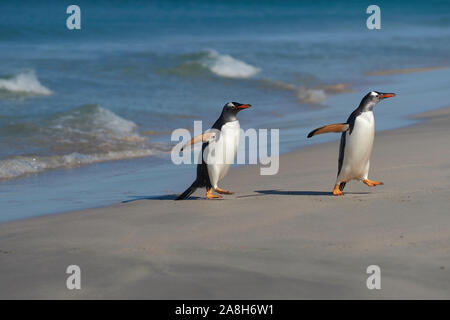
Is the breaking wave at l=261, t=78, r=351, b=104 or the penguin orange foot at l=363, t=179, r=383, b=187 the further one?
the breaking wave at l=261, t=78, r=351, b=104

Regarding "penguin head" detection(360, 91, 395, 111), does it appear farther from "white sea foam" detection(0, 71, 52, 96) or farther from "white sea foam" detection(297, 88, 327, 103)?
"white sea foam" detection(0, 71, 52, 96)

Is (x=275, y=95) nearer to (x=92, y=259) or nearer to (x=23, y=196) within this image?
(x=23, y=196)

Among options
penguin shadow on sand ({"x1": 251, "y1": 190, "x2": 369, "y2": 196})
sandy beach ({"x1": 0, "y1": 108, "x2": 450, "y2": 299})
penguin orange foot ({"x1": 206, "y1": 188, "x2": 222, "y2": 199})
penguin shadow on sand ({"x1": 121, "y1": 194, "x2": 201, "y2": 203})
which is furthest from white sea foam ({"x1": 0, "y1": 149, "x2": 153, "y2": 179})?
penguin shadow on sand ({"x1": 251, "y1": 190, "x2": 369, "y2": 196})

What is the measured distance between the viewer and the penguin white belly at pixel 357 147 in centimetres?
645

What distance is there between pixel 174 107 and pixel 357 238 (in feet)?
30.7

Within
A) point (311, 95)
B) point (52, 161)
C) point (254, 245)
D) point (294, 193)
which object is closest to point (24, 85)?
point (311, 95)

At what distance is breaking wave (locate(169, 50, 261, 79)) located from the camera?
19.8 m

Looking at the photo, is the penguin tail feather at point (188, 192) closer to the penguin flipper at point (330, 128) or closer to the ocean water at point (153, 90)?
the ocean water at point (153, 90)

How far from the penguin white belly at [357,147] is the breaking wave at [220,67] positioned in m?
13.0

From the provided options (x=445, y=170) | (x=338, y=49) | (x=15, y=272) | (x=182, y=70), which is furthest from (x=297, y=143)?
(x=338, y=49)

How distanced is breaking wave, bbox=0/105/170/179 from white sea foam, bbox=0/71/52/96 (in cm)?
305

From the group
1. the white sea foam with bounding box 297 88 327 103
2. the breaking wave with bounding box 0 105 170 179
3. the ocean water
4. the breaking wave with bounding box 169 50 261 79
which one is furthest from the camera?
the breaking wave with bounding box 169 50 261 79

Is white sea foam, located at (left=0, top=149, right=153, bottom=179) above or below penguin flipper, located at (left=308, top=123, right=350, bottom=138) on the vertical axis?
above

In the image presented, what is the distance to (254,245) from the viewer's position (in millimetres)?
5051
